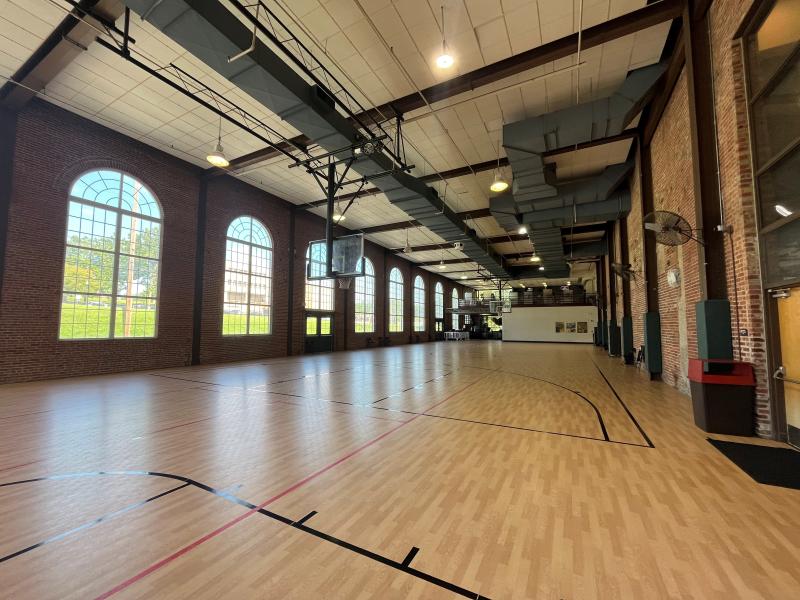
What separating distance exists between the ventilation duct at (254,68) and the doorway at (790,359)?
6.58m

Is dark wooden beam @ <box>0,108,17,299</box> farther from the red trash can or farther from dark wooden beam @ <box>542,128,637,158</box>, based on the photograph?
the red trash can

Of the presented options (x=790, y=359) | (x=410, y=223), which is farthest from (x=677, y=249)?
(x=410, y=223)

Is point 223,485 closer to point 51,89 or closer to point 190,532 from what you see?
point 190,532

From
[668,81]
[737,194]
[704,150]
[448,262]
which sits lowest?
[737,194]

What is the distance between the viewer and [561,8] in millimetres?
4578

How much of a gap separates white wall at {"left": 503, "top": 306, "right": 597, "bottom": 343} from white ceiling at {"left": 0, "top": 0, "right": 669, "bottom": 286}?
1833 cm

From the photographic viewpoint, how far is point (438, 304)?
89.4 feet

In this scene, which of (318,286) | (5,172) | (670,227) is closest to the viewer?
(670,227)

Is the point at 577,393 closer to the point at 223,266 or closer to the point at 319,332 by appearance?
the point at 223,266

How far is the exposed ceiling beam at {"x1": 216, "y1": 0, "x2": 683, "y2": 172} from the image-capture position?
15.2 feet

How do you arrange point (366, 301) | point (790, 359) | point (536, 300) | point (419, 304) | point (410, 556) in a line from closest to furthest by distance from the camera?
point (410, 556) → point (790, 359) → point (366, 301) → point (419, 304) → point (536, 300)

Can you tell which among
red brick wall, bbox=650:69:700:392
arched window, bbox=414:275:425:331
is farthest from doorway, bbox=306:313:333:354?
red brick wall, bbox=650:69:700:392

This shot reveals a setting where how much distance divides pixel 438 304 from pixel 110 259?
2154 cm

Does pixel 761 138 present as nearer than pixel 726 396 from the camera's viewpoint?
Yes
